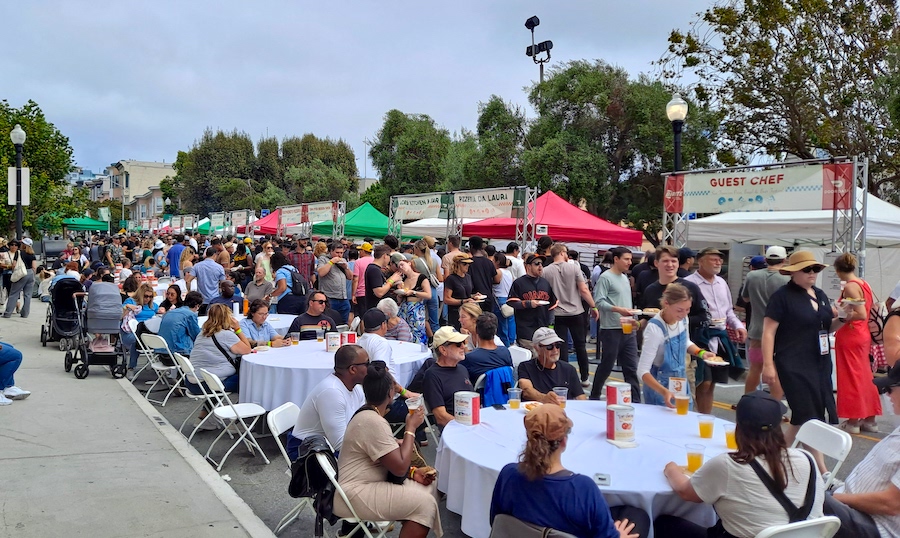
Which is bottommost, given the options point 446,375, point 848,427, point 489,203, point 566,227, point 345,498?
point 848,427

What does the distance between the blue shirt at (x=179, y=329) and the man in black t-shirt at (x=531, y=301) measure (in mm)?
3710

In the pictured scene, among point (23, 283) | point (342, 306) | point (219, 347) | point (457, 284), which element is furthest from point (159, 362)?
point (23, 283)

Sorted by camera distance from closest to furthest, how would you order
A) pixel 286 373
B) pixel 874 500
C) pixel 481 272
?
pixel 874 500
pixel 286 373
pixel 481 272

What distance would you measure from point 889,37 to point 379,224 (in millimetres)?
15000

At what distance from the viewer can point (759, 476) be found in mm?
2809

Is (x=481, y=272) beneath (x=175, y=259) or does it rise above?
above

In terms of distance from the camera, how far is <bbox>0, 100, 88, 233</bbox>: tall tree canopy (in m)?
19.2

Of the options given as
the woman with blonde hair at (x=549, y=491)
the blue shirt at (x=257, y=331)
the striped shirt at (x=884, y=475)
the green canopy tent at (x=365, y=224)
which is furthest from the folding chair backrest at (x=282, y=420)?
→ the green canopy tent at (x=365, y=224)

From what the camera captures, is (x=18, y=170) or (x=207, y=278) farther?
(x=18, y=170)

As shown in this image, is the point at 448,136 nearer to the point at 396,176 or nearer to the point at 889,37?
the point at 396,176

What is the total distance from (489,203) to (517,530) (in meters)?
12.3

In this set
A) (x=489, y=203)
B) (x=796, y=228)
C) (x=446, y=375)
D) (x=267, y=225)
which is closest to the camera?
(x=446, y=375)

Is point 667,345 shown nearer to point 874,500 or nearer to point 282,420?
point 874,500

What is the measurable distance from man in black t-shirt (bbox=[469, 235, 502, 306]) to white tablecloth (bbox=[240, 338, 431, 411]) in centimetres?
288
